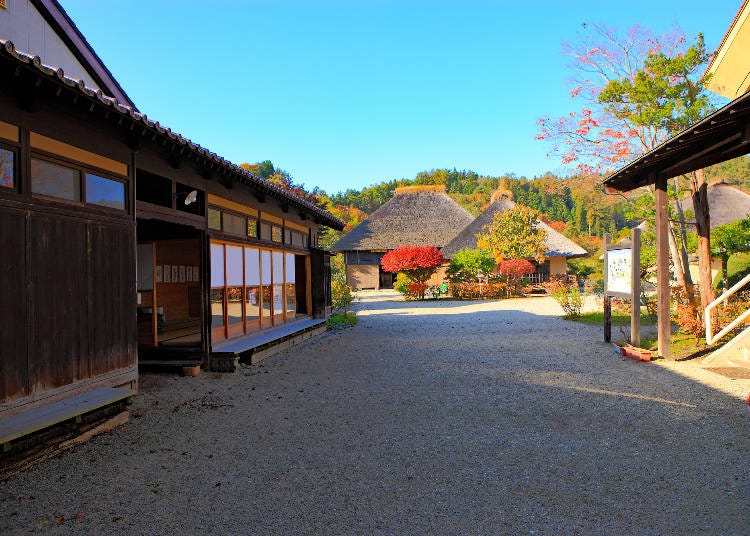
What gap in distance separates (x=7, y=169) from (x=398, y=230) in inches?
1174

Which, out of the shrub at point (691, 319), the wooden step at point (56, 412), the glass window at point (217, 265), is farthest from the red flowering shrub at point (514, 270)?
the wooden step at point (56, 412)

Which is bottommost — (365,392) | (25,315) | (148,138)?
(365,392)

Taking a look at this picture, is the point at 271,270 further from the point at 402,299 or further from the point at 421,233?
the point at 421,233

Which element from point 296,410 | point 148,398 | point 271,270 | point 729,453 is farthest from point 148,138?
point 729,453

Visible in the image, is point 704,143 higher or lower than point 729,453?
higher

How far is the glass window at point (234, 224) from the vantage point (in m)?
7.95

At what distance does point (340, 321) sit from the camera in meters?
14.0

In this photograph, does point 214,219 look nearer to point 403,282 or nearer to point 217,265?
point 217,265

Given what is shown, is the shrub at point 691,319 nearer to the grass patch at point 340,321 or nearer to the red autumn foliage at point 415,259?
the grass patch at point 340,321

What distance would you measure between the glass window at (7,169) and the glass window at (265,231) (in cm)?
552

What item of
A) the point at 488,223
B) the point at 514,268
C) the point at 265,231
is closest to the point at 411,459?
the point at 265,231

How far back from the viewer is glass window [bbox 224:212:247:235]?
26.1ft

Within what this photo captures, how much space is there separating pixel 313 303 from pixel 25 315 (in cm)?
924

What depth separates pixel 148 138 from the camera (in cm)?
520
